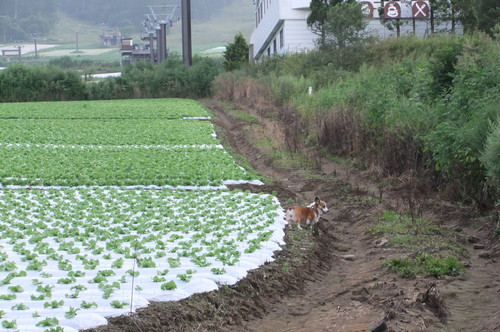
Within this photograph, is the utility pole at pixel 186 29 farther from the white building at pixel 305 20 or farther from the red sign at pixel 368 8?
the red sign at pixel 368 8

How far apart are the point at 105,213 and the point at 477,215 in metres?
6.51

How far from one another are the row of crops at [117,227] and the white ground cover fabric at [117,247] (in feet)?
0.06

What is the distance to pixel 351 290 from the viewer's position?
9.27 m

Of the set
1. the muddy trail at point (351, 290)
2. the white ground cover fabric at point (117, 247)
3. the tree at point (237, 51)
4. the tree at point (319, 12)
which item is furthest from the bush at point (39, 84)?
the muddy trail at point (351, 290)

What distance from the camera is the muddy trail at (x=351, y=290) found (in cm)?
764

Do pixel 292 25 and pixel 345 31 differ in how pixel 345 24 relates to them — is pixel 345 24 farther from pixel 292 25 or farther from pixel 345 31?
pixel 292 25

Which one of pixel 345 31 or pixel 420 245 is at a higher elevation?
pixel 345 31

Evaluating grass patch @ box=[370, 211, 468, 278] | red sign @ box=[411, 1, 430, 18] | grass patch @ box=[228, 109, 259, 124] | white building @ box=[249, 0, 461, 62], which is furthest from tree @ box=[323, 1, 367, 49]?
grass patch @ box=[370, 211, 468, 278]

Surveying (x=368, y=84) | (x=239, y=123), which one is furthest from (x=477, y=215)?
(x=239, y=123)

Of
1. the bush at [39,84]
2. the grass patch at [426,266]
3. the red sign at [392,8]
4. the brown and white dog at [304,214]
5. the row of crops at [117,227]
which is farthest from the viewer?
the bush at [39,84]

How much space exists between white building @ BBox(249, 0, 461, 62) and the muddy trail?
95.9ft

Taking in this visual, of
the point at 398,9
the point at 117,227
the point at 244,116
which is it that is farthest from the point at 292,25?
the point at 117,227

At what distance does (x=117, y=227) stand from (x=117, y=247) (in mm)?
1368

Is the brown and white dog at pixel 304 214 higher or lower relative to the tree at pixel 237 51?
lower
